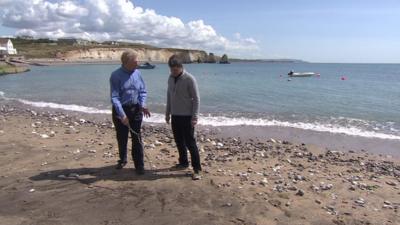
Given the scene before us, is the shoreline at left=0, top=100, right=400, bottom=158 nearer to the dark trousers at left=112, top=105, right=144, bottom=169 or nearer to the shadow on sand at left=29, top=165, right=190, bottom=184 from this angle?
the shadow on sand at left=29, top=165, right=190, bottom=184

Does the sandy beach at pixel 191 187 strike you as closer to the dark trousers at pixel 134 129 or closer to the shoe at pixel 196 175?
the shoe at pixel 196 175

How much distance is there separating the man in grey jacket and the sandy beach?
0.61 meters

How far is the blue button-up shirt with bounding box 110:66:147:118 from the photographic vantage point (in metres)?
8.01

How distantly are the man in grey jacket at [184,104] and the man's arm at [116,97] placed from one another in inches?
42.0

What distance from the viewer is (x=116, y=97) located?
8.00m

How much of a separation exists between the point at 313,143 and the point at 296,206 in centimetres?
812

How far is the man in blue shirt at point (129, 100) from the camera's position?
8.00 metres

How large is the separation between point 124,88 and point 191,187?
7.18 feet

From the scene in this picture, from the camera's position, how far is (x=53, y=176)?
27.5 feet

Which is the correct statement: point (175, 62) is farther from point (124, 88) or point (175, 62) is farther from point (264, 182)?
point (264, 182)

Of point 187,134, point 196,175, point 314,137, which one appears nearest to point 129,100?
point 187,134

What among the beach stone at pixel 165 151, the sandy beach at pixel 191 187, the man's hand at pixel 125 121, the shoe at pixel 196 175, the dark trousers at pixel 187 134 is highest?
the man's hand at pixel 125 121

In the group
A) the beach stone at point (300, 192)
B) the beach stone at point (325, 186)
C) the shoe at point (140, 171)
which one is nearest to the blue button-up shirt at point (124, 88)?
the shoe at point (140, 171)

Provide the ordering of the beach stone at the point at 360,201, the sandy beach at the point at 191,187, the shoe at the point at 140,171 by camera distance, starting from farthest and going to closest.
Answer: the shoe at the point at 140,171
the beach stone at the point at 360,201
the sandy beach at the point at 191,187
